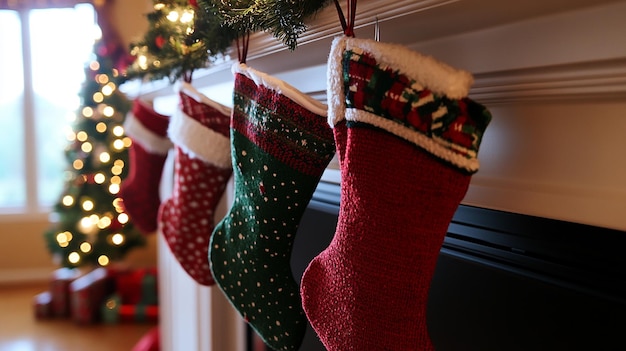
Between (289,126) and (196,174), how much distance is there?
16.9 inches

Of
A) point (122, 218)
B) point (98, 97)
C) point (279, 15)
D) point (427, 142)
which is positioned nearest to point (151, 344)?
point (122, 218)

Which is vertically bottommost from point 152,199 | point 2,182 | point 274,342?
point 2,182

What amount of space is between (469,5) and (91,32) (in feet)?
12.6

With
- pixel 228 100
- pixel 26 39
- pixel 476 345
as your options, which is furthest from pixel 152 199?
pixel 26 39

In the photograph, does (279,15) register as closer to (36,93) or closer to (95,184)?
(95,184)

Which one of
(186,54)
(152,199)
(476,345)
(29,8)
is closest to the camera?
(476,345)

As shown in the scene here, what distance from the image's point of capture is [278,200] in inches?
36.4

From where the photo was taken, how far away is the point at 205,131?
1.19 meters

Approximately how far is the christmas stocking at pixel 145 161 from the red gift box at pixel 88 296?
1596 mm

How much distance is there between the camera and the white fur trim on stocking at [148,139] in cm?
172

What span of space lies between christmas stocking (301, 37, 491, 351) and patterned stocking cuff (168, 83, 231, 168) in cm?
50

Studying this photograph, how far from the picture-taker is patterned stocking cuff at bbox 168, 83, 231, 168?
1189 mm

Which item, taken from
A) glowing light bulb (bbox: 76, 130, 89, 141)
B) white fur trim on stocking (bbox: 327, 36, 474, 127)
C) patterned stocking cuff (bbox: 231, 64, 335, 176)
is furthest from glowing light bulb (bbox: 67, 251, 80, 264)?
white fur trim on stocking (bbox: 327, 36, 474, 127)

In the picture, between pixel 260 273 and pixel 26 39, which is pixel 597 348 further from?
pixel 26 39
